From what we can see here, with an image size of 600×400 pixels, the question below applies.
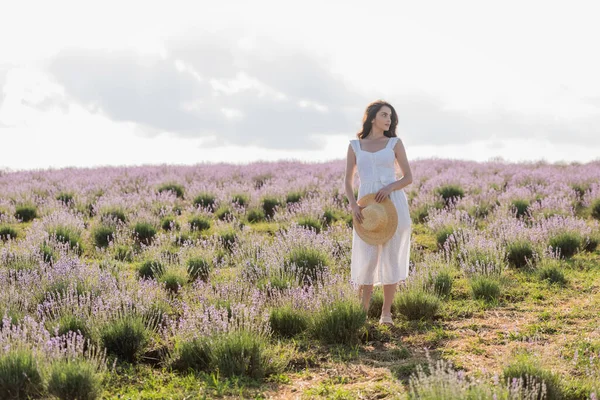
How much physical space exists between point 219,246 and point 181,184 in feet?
20.9

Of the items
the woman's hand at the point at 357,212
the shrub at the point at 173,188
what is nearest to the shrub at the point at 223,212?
the shrub at the point at 173,188

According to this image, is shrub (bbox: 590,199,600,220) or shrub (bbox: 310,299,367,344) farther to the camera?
shrub (bbox: 590,199,600,220)

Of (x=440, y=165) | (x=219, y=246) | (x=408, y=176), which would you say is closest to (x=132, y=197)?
(x=219, y=246)

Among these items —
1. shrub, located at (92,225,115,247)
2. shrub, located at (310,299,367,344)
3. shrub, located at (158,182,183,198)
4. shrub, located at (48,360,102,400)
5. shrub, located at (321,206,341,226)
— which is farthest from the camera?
shrub, located at (158,182,183,198)

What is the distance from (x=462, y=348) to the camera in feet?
16.7

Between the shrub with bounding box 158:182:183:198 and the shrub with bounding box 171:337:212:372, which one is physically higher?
the shrub with bounding box 158:182:183:198

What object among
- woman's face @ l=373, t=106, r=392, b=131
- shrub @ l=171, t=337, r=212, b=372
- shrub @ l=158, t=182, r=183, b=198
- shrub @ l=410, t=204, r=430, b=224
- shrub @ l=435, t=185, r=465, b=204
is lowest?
shrub @ l=171, t=337, r=212, b=372

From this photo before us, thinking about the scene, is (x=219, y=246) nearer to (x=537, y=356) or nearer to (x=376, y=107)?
(x=376, y=107)

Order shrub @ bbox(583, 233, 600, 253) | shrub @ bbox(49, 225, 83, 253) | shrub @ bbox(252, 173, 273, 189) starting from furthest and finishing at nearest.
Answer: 1. shrub @ bbox(252, 173, 273, 189)
2. shrub @ bbox(49, 225, 83, 253)
3. shrub @ bbox(583, 233, 600, 253)

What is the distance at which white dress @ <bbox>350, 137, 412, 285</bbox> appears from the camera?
5.64 m

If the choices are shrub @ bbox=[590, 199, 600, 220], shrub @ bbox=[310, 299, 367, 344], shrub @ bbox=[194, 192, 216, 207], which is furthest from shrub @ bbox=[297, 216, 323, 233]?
shrub @ bbox=[590, 199, 600, 220]

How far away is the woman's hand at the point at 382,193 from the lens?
5.50 m

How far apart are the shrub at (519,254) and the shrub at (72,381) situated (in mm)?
5953

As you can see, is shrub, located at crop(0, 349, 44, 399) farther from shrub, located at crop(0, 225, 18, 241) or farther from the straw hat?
shrub, located at crop(0, 225, 18, 241)
